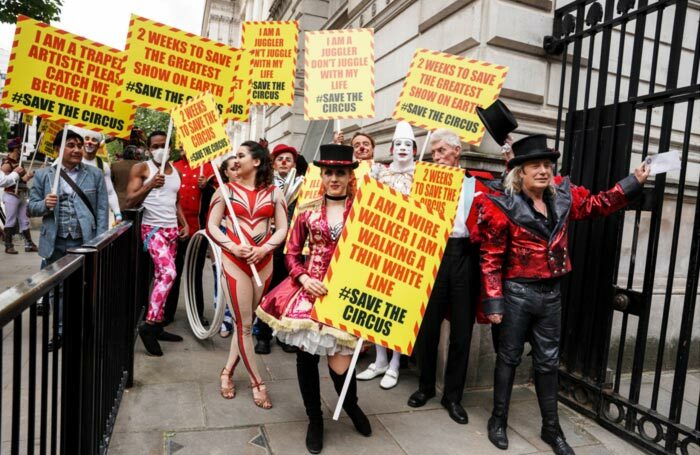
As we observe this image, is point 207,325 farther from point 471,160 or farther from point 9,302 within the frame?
point 9,302

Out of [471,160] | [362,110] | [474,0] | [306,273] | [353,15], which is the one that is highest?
[353,15]

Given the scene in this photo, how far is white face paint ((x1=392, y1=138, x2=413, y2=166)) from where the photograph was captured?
14.6ft

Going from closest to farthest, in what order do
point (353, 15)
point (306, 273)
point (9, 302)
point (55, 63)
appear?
point (9, 302) → point (306, 273) → point (55, 63) → point (353, 15)

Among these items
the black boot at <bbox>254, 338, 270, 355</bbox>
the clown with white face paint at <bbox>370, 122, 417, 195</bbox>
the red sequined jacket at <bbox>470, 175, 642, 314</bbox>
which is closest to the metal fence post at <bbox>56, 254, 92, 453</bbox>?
the red sequined jacket at <bbox>470, 175, 642, 314</bbox>

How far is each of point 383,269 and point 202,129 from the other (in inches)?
78.9

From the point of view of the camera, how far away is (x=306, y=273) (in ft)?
11.1

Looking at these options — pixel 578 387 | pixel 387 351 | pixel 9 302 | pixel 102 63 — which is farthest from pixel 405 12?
pixel 9 302

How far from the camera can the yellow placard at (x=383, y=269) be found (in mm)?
3049

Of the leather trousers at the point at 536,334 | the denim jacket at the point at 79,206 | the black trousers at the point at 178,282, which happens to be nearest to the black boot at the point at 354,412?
the leather trousers at the point at 536,334

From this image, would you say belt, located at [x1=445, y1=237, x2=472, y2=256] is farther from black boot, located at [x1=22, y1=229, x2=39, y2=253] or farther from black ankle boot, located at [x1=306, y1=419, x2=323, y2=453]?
black boot, located at [x1=22, y1=229, x2=39, y2=253]

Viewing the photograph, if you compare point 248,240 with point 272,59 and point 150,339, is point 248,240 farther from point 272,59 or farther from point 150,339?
point 272,59

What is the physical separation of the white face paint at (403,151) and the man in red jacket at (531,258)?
1023 mm

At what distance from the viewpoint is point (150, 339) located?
493cm

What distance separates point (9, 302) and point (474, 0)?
15.7 feet
